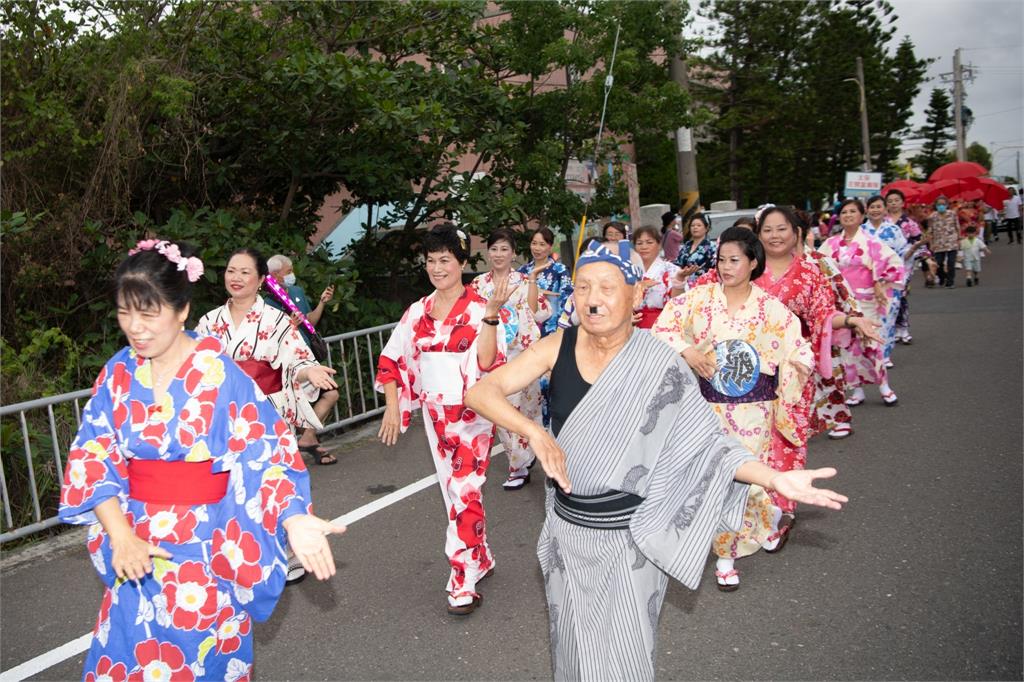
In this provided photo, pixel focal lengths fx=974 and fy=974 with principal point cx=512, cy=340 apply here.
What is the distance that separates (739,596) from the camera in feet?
15.7

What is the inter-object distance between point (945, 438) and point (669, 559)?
532cm

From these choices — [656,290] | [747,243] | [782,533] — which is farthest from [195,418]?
[656,290]

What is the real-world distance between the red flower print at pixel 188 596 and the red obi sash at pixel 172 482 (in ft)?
0.66

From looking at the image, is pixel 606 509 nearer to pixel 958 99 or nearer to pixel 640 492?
pixel 640 492

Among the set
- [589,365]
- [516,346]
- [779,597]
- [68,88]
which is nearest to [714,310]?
[779,597]

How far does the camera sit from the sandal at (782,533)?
17.4ft

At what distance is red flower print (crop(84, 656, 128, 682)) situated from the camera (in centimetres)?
296

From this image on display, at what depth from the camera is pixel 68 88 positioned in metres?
8.94

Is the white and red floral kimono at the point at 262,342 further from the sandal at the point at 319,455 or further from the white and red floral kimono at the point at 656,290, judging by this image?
the white and red floral kimono at the point at 656,290

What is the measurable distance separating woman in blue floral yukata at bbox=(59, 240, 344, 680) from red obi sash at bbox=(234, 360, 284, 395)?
2371mm

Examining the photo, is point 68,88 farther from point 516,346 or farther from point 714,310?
point 714,310

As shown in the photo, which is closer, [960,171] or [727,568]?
[727,568]

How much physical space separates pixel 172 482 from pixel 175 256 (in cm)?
72

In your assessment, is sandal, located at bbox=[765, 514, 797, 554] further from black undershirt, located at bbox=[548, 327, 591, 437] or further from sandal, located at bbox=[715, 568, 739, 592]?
black undershirt, located at bbox=[548, 327, 591, 437]
